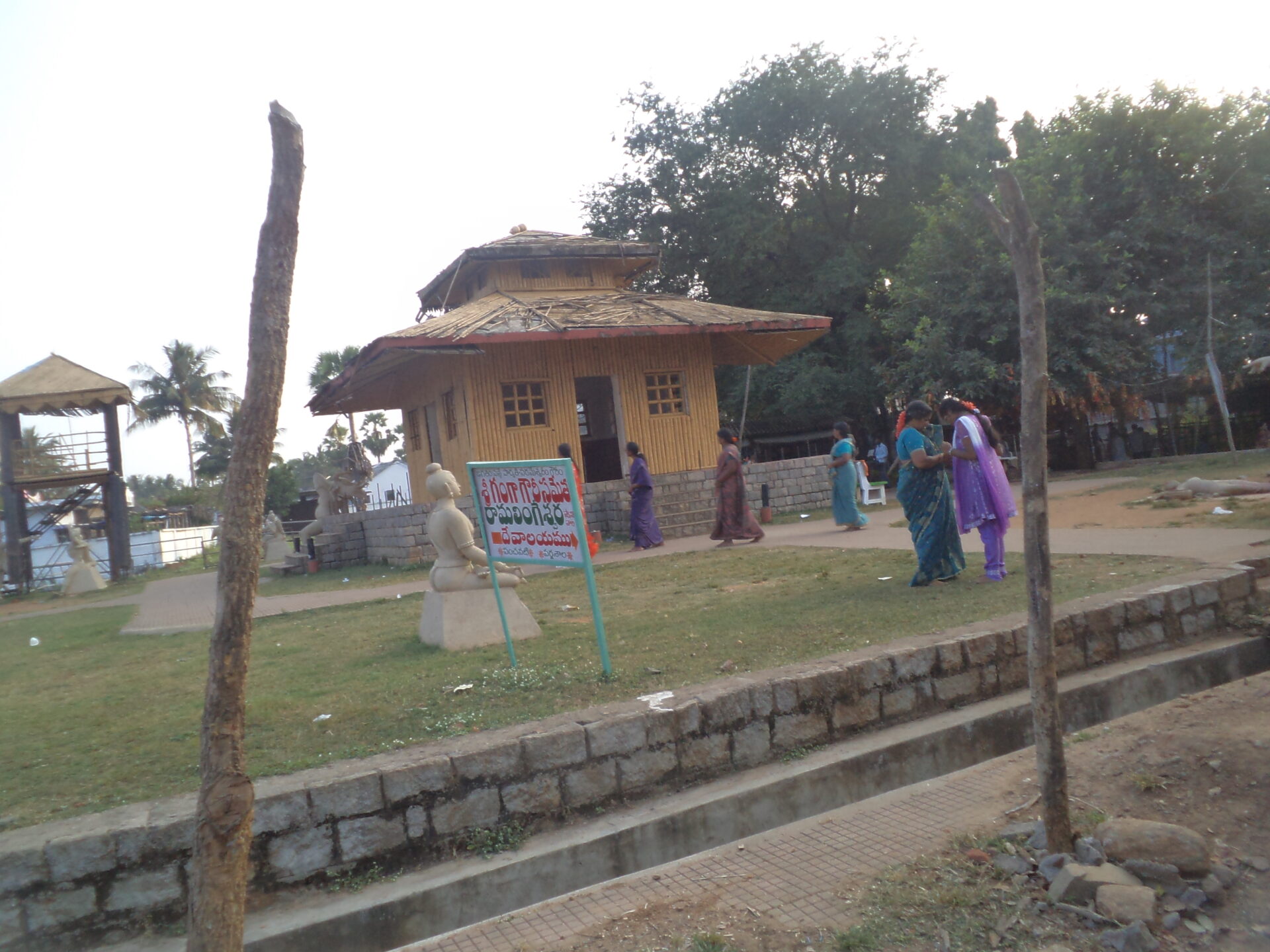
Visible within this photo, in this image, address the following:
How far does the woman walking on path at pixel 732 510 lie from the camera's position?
12398 mm

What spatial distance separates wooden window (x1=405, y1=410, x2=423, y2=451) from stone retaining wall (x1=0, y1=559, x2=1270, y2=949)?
1676 centimetres

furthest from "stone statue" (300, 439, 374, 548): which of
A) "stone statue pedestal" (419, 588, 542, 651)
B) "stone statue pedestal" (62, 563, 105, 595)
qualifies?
"stone statue pedestal" (419, 588, 542, 651)

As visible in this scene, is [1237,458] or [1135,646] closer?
[1135,646]

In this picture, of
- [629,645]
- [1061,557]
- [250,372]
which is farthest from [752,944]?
[1061,557]

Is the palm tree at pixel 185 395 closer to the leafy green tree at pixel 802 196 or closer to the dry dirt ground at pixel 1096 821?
the leafy green tree at pixel 802 196

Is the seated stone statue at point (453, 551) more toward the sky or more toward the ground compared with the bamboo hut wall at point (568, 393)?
more toward the ground

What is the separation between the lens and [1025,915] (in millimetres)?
2973

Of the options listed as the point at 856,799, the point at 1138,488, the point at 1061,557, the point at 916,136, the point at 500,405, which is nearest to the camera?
the point at 856,799

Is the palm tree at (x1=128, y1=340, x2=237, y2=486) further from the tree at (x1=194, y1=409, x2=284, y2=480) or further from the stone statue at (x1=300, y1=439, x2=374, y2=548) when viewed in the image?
Answer: the stone statue at (x1=300, y1=439, x2=374, y2=548)

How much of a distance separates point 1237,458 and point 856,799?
59.9ft

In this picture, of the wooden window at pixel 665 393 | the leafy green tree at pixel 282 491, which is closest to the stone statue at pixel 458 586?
the wooden window at pixel 665 393

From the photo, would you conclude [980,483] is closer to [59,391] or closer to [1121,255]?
[1121,255]

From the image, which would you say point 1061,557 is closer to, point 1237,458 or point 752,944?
point 752,944

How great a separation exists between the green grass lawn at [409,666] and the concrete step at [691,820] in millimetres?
694
